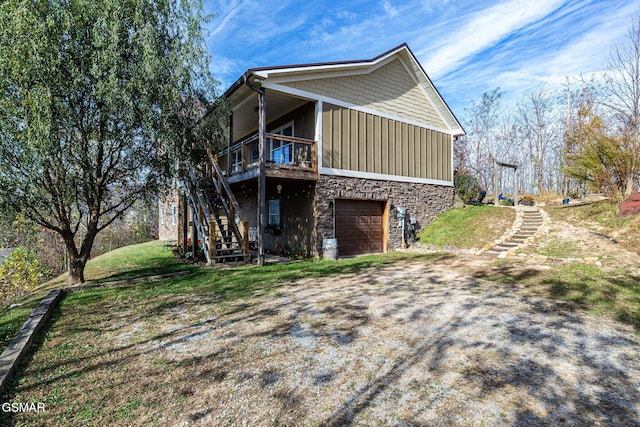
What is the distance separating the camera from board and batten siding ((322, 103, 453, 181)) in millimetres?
10655

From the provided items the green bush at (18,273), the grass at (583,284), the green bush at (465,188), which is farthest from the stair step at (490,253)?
the green bush at (18,273)

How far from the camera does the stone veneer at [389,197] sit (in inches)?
403

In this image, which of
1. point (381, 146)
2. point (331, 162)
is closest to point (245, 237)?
point (331, 162)

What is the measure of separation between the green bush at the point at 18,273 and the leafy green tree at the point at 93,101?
29.6ft

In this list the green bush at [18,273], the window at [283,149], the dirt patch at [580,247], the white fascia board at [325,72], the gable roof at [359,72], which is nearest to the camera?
the dirt patch at [580,247]

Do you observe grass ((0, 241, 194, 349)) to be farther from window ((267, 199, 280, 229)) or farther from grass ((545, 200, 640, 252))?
grass ((545, 200, 640, 252))

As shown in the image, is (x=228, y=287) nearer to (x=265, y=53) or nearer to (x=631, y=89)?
(x=265, y=53)

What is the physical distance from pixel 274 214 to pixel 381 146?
4.86 metres

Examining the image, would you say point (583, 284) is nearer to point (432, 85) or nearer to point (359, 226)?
point (359, 226)

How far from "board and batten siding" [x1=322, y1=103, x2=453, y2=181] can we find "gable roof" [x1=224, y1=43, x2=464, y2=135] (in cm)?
98

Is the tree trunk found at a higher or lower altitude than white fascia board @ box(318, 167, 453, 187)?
lower

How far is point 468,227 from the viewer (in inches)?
472

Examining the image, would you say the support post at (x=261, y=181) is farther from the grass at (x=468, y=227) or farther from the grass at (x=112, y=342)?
the grass at (x=468, y=227)

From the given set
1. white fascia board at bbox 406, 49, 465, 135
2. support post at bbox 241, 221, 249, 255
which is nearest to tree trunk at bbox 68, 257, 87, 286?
support post at bbox 241, 221, 249, 255
